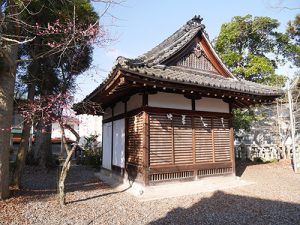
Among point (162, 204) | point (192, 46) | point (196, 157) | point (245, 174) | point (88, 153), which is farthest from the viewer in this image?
point (88, 153)

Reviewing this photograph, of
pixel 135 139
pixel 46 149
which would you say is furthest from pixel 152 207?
pixel 46 149

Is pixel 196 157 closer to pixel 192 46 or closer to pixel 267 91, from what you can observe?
pixel 267 91

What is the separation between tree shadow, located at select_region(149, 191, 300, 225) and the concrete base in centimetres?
103

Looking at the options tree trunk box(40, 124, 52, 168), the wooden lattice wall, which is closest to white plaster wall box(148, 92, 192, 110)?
the wooden lattice wall

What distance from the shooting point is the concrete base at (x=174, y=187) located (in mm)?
8000

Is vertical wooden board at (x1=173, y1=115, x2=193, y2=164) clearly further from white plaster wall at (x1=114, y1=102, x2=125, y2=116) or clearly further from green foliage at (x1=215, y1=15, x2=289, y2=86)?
green foliage at (x1=215, y1=15, x2=289, y2=86)

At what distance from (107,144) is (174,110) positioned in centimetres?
489

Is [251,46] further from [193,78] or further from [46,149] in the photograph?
[46,149]

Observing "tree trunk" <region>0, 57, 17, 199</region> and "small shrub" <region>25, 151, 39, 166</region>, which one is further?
"small shrub" <region>25, 151, 39, 166</region>

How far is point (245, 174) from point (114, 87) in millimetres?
8008

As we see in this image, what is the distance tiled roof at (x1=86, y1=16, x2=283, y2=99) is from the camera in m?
7.44

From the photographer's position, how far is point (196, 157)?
942 centimetres

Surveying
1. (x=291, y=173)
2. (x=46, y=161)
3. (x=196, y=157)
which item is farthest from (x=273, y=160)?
(x=46, y=161)

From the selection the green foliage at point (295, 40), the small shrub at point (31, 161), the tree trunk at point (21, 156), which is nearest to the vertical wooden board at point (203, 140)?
the tree trunk at point (21, 156)
